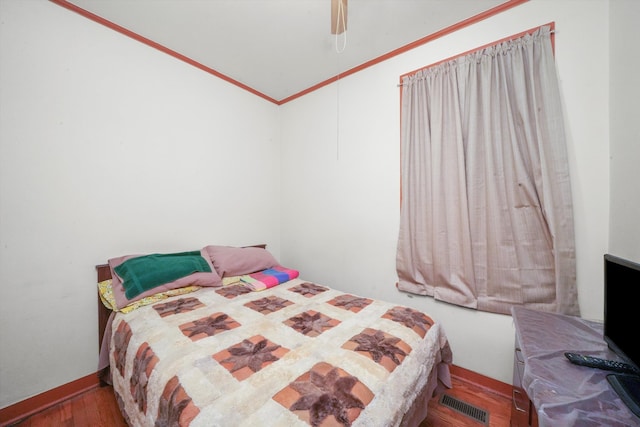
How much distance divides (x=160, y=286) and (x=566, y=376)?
7.47 ft

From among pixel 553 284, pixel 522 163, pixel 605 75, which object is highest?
pixel 605 75

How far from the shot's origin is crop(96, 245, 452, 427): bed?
801 millimetres

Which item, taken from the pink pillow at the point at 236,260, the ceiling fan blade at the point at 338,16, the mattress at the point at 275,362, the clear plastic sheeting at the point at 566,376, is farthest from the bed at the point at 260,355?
the ceiling fan blade at the point at 338,16

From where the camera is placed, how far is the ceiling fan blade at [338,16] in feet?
5.30

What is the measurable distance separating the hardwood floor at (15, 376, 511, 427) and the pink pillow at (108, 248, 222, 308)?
67cm

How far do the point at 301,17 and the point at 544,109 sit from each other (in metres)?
1.81

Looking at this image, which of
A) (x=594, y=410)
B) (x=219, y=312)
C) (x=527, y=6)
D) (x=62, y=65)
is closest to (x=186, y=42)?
(x=62, y=65)

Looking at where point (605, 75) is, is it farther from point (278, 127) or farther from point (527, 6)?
point (278, 127)

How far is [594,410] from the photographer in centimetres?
71

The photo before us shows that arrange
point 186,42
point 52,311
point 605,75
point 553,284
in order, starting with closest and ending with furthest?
point 605,75
point 553,284
point 52,311
point 186,42

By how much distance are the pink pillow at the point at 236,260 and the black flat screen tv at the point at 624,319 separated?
2.27 metres

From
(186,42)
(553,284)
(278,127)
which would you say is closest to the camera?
(553,284)

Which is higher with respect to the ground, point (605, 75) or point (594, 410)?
point (605, 75)

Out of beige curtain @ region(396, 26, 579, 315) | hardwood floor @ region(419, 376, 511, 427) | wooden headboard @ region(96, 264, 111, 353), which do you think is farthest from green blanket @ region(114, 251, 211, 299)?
hardwood floor @ region(419, 376, 511, 427)
